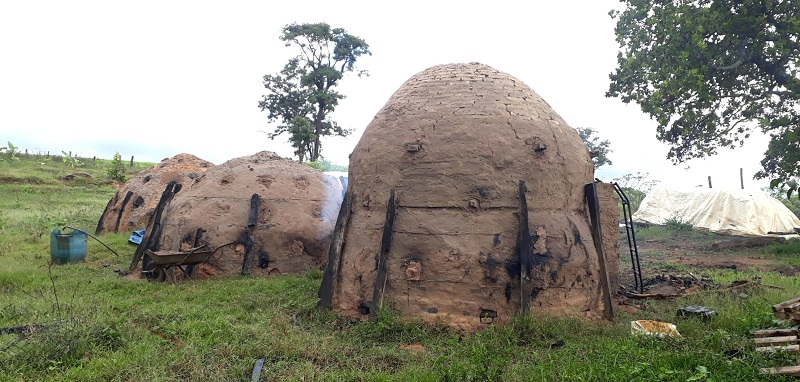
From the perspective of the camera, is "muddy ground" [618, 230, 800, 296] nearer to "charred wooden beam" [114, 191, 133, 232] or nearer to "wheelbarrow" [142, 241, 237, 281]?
"wheelbarrow" [142, 241, 237, 281]

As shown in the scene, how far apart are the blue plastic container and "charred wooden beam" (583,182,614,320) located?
1022cm

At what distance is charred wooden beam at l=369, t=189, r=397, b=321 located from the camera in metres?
6.15

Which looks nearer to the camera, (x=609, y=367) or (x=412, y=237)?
(x=609, y=367)

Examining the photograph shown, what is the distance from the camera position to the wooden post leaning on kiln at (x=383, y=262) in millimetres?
6148

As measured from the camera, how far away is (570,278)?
6.36 metres

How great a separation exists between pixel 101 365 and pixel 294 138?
71.7ft

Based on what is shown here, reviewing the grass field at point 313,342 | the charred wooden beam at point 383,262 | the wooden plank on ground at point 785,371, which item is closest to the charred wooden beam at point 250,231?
the grass field at point 313,342

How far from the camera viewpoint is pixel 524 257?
6.02 metres

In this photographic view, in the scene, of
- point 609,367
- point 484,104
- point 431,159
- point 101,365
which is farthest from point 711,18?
point 101,365

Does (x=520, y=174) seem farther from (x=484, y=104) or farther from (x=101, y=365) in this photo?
(x=101, y=365)

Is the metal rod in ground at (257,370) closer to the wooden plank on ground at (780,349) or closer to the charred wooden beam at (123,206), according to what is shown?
the wooden plank on ground at (780,349)

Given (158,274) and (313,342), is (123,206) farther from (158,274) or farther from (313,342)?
(313,342)

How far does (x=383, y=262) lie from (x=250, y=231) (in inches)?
185

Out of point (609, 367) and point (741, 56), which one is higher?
point (741, 56)
